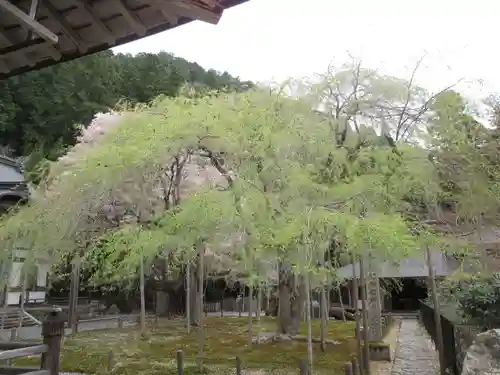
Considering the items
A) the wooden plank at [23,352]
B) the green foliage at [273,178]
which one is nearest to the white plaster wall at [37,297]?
the green foliage at [273,178]

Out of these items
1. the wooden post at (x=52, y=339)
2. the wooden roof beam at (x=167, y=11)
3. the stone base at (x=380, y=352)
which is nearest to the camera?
the wooden roof beam at (x=167, y=11)

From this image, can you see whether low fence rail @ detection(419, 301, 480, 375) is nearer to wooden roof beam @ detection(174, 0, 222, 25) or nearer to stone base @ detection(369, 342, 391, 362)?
stone base @ detection(369, 342, 391, 362)

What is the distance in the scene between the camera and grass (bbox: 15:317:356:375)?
10836 millimetres

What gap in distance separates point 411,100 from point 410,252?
14.3 feet

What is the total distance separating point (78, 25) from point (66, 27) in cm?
12

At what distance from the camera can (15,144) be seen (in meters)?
33.2

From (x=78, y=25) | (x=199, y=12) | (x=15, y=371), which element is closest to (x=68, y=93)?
(x=15, y=371)

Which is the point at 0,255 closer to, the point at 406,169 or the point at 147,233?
the point at 147,233

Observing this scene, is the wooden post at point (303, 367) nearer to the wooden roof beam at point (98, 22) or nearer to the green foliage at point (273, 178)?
the green foliage at point (273, 178)

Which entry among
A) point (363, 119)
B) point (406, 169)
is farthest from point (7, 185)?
point (406, 169)

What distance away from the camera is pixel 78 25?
3695 millimetres

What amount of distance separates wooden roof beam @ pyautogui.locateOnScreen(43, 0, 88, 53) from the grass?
819cm

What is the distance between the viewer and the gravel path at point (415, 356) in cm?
1049

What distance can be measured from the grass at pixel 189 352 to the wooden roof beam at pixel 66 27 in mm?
8185
